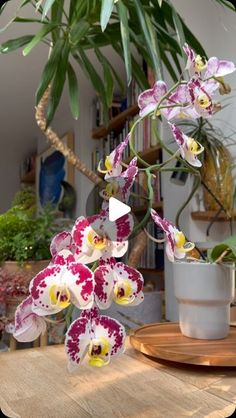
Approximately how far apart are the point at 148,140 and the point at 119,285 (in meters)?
1.75

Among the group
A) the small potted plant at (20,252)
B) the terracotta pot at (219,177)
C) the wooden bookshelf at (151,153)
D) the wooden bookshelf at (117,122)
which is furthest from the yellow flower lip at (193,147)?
the wooden bookshelf at (117,122)

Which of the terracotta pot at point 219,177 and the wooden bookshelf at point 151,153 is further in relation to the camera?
the wooden bookshelf at point 151,153

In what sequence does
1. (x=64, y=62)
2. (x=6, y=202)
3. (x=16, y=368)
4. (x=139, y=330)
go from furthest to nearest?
(x=6, y=202) → (x=64, y=62) → (x=139, y=330) → (x=16, y=368)

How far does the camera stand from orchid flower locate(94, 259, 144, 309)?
33cm

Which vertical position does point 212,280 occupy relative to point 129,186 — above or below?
below

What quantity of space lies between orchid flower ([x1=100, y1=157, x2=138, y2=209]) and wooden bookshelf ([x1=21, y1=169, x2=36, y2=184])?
12.3ft

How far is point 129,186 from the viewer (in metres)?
0.38

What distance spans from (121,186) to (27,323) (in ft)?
0.53

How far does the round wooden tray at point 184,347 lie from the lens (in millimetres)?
451

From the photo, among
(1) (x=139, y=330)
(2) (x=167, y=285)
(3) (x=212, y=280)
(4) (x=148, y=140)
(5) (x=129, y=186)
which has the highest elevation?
(4) (x=148, y=140)

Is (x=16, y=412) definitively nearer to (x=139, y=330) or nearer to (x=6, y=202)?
(x=139, y=330)

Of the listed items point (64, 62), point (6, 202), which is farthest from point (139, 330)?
point (6, 202)

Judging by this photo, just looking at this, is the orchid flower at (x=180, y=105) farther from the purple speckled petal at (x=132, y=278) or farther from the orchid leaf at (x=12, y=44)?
the orchid leaf at (x=12, y=44)

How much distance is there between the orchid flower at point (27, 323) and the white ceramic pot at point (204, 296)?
0.24m
